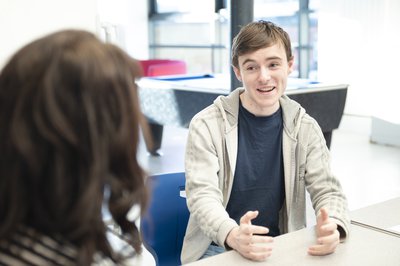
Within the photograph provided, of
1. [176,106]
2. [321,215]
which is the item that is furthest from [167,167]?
[321,215]

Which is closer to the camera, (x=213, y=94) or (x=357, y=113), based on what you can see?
(x=213, y=94)

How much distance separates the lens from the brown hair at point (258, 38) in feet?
5.93

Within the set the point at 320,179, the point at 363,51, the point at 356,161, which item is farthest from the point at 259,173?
the point at 363,51

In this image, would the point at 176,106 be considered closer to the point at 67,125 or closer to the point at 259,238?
the point at 259,238

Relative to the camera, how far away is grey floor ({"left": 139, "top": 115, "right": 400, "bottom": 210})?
4156 mm

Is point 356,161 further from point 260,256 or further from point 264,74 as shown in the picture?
point 260,256

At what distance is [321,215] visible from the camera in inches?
57.7

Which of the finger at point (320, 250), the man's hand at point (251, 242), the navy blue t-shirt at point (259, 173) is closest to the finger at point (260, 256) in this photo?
the man's hand at point (251, 242)

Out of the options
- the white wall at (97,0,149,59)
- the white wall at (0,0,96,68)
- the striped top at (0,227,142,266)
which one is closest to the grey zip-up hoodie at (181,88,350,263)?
the striped top at (0,227,142,266)

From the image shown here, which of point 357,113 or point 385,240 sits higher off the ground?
point 385,240

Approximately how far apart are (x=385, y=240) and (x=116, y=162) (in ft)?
3.27

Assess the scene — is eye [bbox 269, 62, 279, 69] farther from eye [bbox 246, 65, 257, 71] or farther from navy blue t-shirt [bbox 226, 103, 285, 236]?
navy blue t-shirt [bbox 226, 103, 285, 236]

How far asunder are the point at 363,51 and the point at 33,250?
631 centimetres

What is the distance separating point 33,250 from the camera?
2.23 ft
